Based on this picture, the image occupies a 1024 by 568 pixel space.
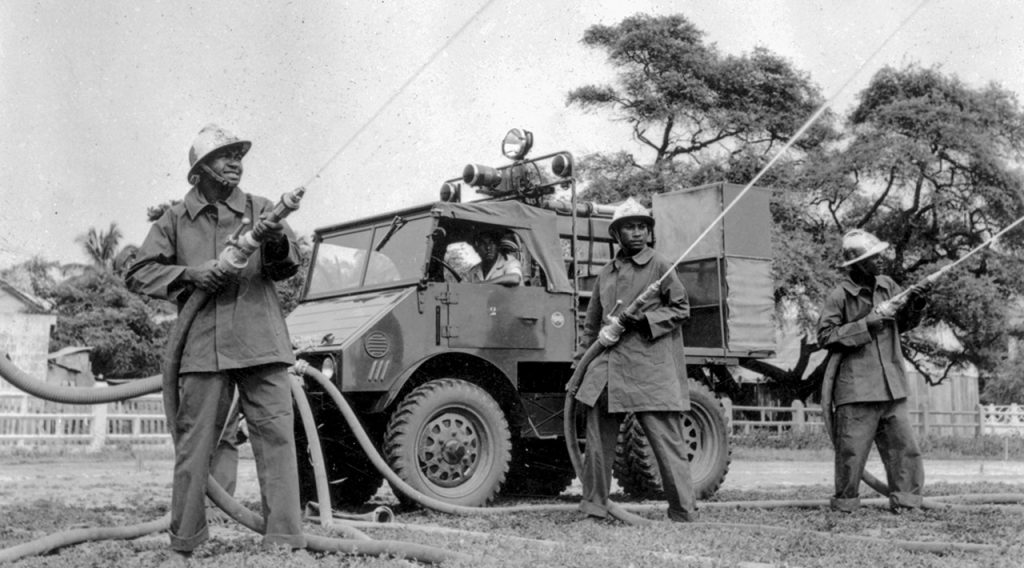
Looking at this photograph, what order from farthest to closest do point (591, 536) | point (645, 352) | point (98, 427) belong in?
point (98, 427) < point (645, 352) < point (591, 536)

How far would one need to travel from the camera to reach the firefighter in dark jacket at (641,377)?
766 cm

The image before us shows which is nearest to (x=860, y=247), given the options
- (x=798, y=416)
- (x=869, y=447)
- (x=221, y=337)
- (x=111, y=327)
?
(x=869, y=447)

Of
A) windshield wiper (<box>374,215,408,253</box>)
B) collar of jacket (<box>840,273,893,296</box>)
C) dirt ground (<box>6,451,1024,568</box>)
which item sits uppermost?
windshield wiper (<box>374,215,408,253</box>)

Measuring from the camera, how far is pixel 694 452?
10.5 meters

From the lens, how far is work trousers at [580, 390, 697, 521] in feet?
24.8

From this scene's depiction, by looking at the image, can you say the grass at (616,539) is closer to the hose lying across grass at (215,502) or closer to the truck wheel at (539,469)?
the hose lying across grass at (215,502)

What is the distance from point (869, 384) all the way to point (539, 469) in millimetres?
3642

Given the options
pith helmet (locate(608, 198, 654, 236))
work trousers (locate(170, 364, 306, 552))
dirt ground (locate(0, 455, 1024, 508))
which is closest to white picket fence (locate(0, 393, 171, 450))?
dirt ground (locate(0, 455, 1024, 508))

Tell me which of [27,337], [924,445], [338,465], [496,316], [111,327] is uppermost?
[111,327]

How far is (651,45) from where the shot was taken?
29641mm

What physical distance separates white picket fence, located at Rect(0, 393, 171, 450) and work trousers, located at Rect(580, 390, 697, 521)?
1231 centimetres

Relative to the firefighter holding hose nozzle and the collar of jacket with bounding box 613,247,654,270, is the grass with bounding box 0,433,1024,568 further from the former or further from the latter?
the collar of jacket with bounding box 613,247,654,270

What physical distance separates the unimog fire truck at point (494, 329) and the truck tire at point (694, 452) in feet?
0.04

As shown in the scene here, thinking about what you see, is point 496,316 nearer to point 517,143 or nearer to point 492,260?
point 492,260
